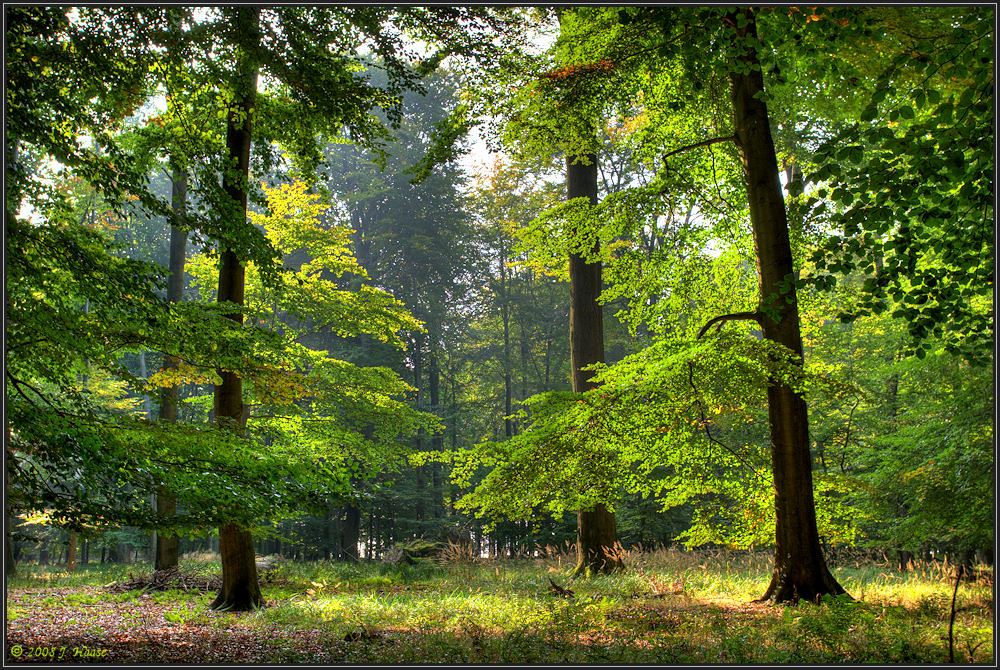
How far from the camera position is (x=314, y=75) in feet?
19.2

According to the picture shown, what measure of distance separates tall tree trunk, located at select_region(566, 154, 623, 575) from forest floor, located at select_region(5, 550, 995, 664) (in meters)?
0.91

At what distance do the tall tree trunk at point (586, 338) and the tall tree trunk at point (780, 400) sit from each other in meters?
3.56

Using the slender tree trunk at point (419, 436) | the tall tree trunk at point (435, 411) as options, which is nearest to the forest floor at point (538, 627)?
the slender tree trunk at point (419, 436)

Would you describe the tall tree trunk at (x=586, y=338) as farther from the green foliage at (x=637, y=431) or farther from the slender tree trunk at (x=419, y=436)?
the slender tree trunk at (x=419, y=436)

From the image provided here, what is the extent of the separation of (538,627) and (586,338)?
5691 millimetres

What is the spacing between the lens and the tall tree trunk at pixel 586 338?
9.77m

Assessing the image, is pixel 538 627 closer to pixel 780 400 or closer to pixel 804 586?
pixel 804 586

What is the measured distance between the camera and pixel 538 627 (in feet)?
17.8

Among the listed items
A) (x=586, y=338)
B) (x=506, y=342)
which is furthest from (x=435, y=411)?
(x=586, y=338)

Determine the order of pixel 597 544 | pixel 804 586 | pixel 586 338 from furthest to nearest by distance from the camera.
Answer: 1. pixel 586 338
2. pixel 597 544
3. pixel 804 586

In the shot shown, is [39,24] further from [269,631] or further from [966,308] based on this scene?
[966,308]

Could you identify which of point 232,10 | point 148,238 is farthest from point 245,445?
point 148,238

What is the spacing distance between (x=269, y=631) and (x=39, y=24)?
5531 mm

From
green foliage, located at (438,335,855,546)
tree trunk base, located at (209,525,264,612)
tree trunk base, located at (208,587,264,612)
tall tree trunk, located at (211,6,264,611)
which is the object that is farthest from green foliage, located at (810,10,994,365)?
tree trunk base, located at (208,587,264,612)
